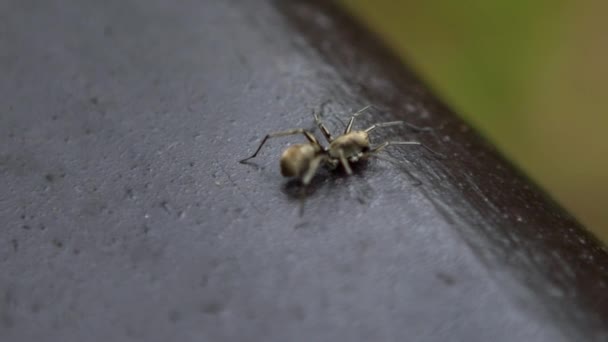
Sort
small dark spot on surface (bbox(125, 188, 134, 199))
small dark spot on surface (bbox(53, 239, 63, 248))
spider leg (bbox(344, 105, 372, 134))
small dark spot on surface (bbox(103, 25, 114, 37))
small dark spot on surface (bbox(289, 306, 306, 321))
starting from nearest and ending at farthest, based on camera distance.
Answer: small dark spot on surface (bbox(289, 306, 306, 321)) < small dark spot on surface (bbox(53, 239, 63, 248)) < small dark spot on surface (bbox(125, 188, 134, 199)) < spider leg (bbox(344, 105, 372, 134)) < small dark spot on surface (bbox(103, 25, 114, 37))

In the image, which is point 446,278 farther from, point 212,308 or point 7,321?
point 7,321

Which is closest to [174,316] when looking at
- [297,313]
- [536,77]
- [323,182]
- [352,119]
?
[297,313]

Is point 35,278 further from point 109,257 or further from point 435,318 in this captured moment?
point 435,318

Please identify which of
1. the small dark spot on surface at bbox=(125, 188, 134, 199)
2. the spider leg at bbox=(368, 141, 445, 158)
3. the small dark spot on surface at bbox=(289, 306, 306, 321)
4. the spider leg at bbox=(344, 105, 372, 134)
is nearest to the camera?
the small dark spot on surface at bbox=(289, 306, 306, 321)

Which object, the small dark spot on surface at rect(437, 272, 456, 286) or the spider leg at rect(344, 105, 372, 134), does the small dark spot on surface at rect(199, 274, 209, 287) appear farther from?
the spider leg at rect(344, 105, 372, 134)

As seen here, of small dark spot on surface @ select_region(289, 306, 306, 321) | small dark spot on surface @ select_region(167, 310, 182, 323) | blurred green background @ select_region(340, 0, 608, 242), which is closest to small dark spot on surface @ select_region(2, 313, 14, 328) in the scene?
small dark spot on surface @ select_region(167, 310, 182, 323)

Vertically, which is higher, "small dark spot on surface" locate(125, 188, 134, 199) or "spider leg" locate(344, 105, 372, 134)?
"small dark spot on surface" locate(125, 188, 134, 199)
